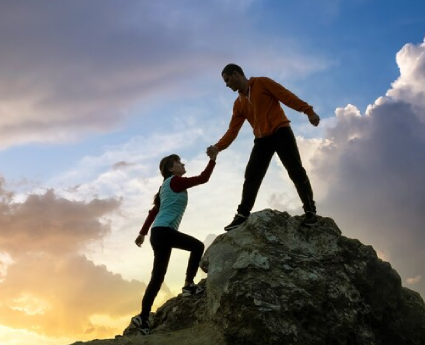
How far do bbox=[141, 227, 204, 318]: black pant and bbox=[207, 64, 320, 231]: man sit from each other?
82cm

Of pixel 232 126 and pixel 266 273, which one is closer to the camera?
pixel 266 273

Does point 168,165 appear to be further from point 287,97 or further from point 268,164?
point 287,97

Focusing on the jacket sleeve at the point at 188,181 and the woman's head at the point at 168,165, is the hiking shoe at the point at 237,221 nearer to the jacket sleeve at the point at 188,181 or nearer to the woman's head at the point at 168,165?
the jacket sleeve at the point at 188,181

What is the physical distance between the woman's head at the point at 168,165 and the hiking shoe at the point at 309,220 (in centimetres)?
246

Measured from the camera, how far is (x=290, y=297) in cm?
676

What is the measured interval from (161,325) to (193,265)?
121 centimetres

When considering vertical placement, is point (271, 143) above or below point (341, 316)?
above

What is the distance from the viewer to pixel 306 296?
22.6 ft

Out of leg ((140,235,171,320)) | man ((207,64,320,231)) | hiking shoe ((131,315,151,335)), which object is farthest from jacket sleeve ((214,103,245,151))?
hiking shoe ((131,315,151,335))

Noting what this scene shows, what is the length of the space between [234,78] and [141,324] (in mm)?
4531

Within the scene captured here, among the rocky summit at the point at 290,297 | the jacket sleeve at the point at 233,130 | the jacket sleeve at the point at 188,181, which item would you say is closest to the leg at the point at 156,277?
the rocky summit at the point at 290,297

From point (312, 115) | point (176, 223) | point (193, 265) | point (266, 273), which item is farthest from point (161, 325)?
point (312, 115)

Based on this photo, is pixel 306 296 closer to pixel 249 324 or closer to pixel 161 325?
pixel 249 324

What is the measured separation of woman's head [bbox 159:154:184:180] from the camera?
838cm
